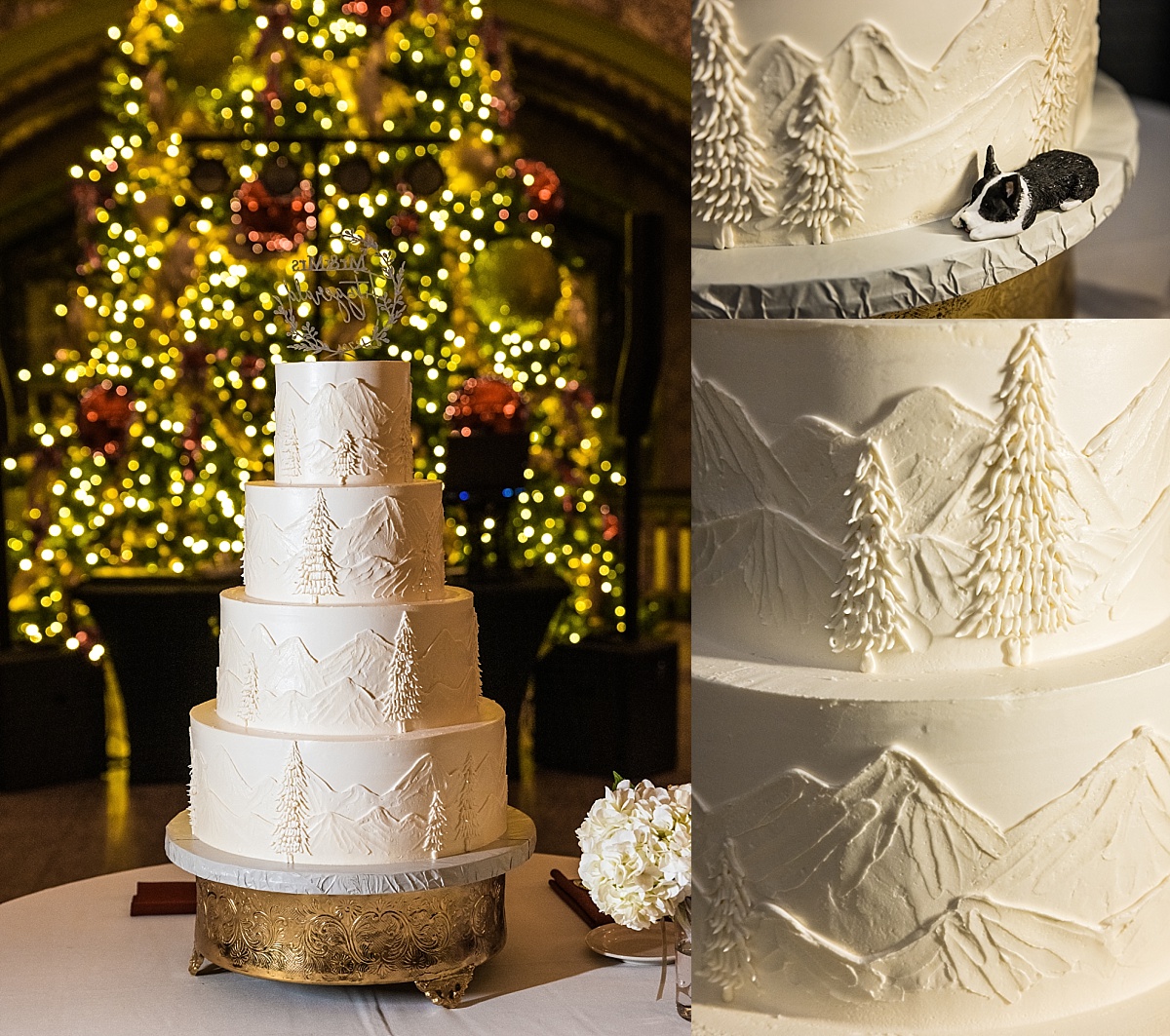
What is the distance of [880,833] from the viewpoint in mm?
641

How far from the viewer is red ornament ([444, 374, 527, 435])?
5664mm

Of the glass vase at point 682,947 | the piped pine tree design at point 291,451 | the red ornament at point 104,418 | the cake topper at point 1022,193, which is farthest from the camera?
the red ornament at point 104,418

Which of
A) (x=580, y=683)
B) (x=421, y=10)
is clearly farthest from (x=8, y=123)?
(x=580, y=683)

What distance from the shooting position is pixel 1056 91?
63 cm

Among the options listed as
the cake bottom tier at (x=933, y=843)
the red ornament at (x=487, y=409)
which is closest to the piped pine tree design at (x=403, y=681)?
the cake bottom tier at (x=933, y=843)

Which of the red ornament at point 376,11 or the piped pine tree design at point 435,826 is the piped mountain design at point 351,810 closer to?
the piped pine tree design at point 435,826

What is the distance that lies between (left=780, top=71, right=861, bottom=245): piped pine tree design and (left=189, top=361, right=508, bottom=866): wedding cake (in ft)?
7.46

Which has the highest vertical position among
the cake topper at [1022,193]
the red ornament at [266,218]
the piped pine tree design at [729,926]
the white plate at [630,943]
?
the red ornament at [266,218]

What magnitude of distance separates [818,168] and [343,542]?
2333 millimetres

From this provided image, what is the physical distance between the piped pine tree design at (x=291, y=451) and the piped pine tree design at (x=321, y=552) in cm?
14

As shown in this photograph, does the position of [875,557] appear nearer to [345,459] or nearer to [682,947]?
[682,947]

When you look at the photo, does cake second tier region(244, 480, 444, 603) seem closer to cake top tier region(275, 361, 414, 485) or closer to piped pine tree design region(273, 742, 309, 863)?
cake top tier region(275, 361, 414, 485)

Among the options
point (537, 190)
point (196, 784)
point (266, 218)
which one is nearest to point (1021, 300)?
point (196, 784)

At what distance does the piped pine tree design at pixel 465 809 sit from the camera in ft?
9.25
